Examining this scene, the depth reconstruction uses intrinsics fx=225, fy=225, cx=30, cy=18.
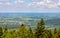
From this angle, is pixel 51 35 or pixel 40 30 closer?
pixel 51 35

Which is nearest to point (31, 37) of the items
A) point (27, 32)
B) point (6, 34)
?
point (27, 32)

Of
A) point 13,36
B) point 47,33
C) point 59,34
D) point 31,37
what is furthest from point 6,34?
point 59,34

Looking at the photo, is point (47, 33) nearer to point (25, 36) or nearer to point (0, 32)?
point (25, 36)

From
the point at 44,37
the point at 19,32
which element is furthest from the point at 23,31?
the point at 44,37

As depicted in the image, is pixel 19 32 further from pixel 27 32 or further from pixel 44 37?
pixel 44 37

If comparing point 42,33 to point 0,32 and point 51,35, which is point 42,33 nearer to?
point 51,35

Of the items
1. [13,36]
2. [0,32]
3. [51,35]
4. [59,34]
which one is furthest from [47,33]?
[0,32]

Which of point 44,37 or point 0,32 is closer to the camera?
point 44,37
